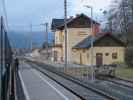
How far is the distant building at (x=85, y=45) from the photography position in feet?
289

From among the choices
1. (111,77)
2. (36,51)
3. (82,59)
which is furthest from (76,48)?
(36,51)

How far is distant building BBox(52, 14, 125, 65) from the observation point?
88125 mm

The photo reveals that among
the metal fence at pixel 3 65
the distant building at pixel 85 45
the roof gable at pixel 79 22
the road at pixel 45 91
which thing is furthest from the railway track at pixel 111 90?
the roof gable at pixel 79 22

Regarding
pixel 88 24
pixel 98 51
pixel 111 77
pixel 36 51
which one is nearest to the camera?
pixel 111 77

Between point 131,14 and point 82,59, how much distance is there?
15986mm

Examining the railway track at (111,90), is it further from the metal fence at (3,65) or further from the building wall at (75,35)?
the building wall at (75,35)

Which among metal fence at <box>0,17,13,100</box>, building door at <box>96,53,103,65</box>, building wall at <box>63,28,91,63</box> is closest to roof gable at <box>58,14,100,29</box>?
building wall at <box>63,28,91,63</box>

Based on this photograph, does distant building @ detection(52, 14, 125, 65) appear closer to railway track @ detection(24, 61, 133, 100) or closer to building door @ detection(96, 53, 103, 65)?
building door @ detection(96, 53, 103, 65)

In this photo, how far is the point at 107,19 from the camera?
11488 cm

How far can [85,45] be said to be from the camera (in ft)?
303

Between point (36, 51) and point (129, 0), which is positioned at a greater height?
point (129, 0)

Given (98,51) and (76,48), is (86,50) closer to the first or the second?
(98,51)

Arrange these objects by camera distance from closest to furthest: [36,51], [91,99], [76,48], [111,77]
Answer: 1. [91,99]
2. [111,77]
3. [76,48]
4. [36,51]

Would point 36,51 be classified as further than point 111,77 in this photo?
Yes
